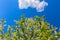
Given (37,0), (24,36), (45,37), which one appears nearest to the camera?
(45,37)

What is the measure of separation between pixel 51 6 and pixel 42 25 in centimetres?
97

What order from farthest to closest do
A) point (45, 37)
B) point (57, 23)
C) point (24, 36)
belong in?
point (57, 23) < point (24, 36) < point (45, 37)

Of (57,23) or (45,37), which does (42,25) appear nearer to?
(45,37)

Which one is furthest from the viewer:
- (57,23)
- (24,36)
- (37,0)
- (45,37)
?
(57,23)

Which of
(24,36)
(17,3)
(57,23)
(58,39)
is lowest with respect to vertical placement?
A: (58,39)

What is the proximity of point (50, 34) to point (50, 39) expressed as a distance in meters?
0.08

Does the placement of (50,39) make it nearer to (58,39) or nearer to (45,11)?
(58,39)

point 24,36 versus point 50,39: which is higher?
point 24,36

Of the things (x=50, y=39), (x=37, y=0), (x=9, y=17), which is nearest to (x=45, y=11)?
(x=37, y=0)

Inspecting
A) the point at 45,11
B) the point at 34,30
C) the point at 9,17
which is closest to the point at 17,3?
the point at 9,17

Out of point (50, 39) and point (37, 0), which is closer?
point (50, 39)

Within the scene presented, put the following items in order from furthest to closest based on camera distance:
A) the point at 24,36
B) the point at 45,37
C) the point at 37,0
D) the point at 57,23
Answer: the point at 57,23, the point at 37,0, the point at 24,36, the point at 45,37

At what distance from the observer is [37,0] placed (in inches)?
90.7

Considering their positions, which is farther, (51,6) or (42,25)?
(51,6)
